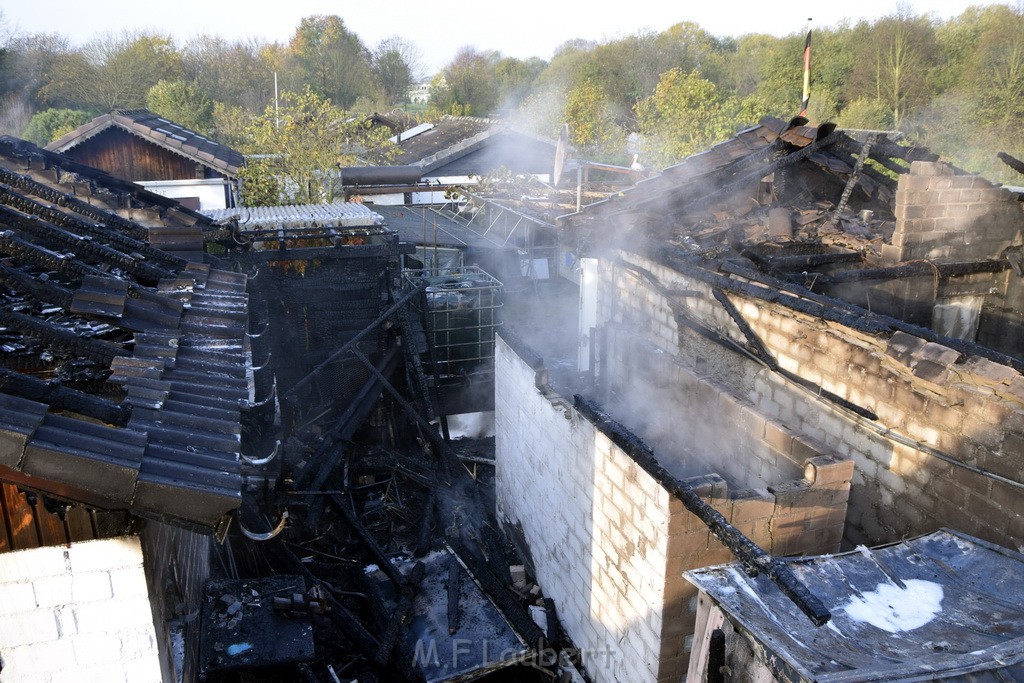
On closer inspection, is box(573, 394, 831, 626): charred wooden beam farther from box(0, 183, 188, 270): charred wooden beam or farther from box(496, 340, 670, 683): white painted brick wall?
box(0, 183, 188, 270): charred wooden beam

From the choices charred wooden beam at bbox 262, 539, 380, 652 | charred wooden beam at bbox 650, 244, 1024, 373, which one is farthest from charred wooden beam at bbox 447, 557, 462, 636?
charred wooden beam at bbox 650, 244, 1024, 373

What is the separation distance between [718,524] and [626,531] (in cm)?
176

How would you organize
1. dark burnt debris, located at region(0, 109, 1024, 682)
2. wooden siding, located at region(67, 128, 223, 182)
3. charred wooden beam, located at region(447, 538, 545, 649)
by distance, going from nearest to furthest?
1. dark burnt debris, located at region(0, 109, 1024, 682)
2. charred wooden beam, located at region(447, 538, 545, 649)
3. wooden siding, located at region(67, 128, 223, 182)

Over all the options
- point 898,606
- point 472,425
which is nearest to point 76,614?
point 898,606

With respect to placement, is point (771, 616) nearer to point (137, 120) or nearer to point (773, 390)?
point (773, 390)

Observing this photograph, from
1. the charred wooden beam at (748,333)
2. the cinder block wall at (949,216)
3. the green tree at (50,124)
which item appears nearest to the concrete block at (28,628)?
the charred wooden beam at (748,333)

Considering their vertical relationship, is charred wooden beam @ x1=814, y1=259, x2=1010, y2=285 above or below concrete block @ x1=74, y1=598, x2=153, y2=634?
above

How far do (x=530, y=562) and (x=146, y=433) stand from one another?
5.85 meters

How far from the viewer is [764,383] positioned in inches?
275

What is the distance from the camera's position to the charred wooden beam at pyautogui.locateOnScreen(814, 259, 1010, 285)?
677cm

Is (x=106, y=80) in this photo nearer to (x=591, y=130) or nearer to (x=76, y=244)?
(x=591, y=130)

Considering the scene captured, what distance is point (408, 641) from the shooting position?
22.4ft

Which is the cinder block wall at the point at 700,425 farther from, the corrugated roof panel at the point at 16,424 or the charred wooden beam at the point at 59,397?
the corrugated roof panel at the point at 16,424

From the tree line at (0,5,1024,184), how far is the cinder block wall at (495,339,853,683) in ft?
51.1
